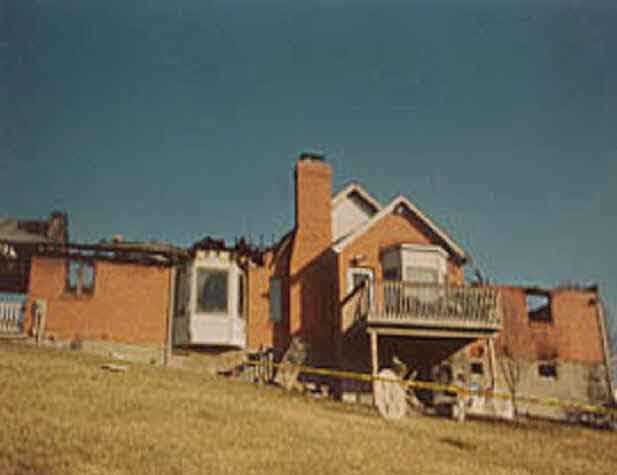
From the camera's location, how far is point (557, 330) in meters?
31.4

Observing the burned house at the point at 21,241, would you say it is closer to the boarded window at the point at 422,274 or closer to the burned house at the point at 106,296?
the burned house at the point at 106,296

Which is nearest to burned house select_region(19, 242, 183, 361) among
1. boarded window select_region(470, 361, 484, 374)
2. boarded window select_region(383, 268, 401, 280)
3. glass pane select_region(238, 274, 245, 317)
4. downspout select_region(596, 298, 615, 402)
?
glass pane select_region(238, 274, 245, 317)

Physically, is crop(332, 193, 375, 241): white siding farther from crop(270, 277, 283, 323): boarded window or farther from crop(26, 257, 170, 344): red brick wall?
crop(26, 257, 170, 344): red brick wall

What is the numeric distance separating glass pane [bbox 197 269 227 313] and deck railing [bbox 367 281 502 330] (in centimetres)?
672

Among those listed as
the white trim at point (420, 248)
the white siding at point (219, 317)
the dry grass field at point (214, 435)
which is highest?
the white trim at point (420, 248)

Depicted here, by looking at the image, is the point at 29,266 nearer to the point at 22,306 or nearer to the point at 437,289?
the point at 22,306

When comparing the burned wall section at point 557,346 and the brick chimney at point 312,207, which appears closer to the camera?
the brick chimney at point 312,207

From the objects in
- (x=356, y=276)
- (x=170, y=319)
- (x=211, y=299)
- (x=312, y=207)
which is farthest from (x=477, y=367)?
(x=170, y=319)

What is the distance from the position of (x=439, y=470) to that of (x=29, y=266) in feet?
70.3

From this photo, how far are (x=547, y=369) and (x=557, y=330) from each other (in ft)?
6.43

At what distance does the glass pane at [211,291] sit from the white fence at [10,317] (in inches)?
263

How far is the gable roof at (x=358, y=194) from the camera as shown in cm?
2955

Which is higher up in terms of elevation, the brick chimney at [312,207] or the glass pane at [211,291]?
the brick chimney at [312,207]

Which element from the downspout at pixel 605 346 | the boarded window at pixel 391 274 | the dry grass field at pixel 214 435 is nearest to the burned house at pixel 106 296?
the dry grass field at pixel 214 435
